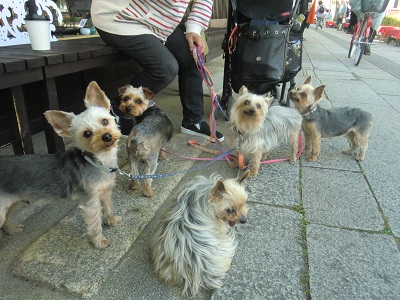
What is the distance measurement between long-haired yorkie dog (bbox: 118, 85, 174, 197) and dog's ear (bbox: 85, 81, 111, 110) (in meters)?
0.46

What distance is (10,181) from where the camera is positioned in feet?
6.82

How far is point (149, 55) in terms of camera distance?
11.1 feet

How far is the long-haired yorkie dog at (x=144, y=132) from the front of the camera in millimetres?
2863

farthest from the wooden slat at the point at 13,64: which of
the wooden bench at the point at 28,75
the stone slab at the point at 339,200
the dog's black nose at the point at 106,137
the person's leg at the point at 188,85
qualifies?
the stone slab at the point at 339,200

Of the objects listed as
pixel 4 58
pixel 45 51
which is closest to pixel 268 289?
pixel 4 58

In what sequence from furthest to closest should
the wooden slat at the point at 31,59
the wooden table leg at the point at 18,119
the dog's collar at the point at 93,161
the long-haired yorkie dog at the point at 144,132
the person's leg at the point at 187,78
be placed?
1. the person's leg at the point at 187,78
2. the long-haired yorkie dog at the point at 144,132
3. the wooden table leg at the point at 18,119
4. the wooden slat at the point at 31,59
5. the dog's collar at the point at 93,161

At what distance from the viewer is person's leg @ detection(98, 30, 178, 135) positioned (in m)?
3.33

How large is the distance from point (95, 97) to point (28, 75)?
659 mm

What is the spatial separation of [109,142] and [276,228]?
1.53 m

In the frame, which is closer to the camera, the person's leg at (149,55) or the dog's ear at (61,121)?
the dog's ear at (61,121)

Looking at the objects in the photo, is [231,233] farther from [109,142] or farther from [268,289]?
[109,142]

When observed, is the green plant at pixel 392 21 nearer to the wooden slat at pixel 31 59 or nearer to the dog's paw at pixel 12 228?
the wooden slat at pixel 31 59

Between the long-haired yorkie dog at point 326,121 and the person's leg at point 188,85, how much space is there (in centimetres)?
116

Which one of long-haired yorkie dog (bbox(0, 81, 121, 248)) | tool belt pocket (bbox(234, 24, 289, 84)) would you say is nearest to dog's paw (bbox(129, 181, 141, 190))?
long-haired yorkie dog (bbox(0, 81, 121, 248))
